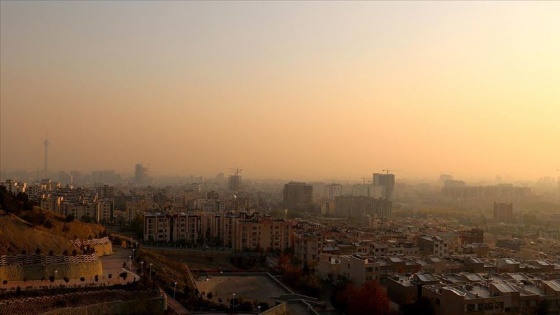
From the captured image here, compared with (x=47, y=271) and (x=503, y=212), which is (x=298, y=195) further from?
(x=47, y=271)

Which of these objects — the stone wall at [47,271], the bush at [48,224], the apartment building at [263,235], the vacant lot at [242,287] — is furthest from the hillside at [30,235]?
the apartment building at [263,235]

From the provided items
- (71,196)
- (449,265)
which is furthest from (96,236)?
(71,196)

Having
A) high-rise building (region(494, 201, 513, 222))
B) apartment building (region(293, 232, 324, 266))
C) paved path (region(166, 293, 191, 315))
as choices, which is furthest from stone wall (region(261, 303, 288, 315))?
high-rise building (region(494, 201, 513, 222))

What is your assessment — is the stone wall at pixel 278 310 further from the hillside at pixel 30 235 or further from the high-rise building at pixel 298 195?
the high-rise building at pixel 298 195

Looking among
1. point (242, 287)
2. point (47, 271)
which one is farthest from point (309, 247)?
point (47, 271)

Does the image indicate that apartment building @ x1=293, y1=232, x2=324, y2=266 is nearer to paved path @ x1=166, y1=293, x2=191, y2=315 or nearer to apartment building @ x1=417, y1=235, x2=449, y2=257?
apartment building @ x1=417, y1=235, x2=449, y2=257

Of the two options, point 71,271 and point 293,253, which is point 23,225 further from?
point 293,253
